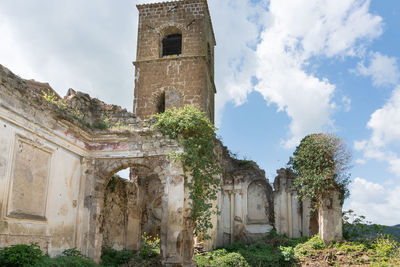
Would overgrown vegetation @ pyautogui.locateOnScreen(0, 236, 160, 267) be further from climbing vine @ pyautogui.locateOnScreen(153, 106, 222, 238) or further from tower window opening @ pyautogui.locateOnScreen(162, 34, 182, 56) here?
tower window opening @ pyautogui.locateOnScreen(162, 34, 182, 56)

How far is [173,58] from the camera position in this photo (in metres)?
20.7

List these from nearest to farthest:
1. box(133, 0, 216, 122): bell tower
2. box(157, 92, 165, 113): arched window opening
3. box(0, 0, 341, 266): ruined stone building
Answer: box(0, 0, 341, 266): ruined stone building
box(133, 0, 216, 122): bell tower
box(157, 92, 165, 113): arched window opening

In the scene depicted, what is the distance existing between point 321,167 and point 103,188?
797 centimetres

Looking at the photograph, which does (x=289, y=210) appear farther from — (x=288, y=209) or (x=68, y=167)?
(x=68, y=167)

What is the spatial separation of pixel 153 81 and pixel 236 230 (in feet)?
28.7

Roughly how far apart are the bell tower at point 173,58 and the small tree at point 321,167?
6532 millimetres

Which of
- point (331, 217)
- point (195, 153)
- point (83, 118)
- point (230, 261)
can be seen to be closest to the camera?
point (195, 153)

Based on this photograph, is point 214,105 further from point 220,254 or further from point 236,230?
point 220,254

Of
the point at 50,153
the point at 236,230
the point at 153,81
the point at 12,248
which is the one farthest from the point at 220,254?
the point at 153,81

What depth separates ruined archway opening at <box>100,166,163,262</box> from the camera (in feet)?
42.9

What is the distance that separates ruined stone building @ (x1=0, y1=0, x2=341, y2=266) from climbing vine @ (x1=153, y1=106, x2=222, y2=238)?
0.25 meters

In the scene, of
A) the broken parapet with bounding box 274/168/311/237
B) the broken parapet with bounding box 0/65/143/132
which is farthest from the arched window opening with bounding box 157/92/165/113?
the broken parapet with bounding box 0/65/143/132

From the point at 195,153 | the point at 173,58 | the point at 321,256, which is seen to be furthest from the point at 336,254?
the point at 173,58

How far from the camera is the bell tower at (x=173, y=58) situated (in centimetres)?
2011
